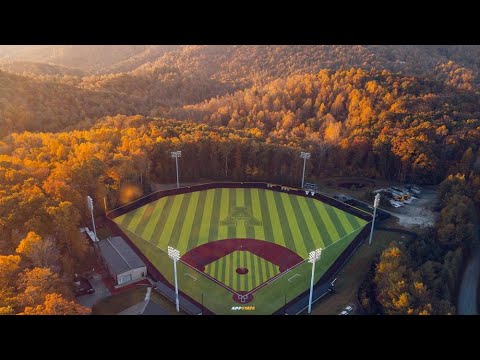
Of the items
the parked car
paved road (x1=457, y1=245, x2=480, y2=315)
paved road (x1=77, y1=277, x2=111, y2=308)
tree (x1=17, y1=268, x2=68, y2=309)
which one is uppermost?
tree (x1=17, y1=268, x2=68, y2=309)

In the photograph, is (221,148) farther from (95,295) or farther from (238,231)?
(95,295)

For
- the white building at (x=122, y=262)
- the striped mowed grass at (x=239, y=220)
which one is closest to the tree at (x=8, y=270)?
the white building at (x=122, y=262)

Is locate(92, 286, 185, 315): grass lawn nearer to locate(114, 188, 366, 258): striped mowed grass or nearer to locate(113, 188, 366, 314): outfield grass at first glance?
locate(113, 188, 366, 314): outfield grass

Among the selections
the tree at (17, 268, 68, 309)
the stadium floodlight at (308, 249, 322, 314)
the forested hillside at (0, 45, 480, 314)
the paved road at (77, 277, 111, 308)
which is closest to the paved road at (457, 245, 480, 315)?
the forested hillside at (0, 45, 480, 314)

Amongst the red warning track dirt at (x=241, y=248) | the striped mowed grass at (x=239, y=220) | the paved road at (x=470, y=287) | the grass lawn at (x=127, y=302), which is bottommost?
the paved road at (x=470, y=287)

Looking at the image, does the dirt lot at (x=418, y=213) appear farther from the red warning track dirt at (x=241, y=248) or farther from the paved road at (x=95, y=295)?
the paved road at (x=95, y=295)

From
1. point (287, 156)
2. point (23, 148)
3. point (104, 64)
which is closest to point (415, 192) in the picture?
point (287, 156)

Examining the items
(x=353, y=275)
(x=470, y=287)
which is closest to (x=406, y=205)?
(x=470, y=287)
